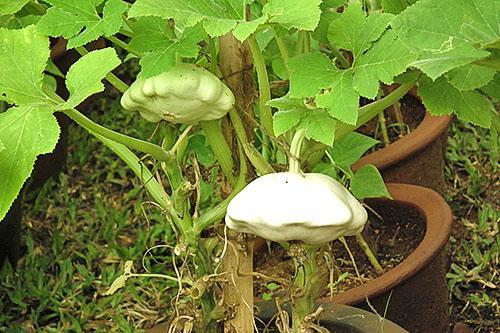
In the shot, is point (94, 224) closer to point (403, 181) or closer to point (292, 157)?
point (403, 181)

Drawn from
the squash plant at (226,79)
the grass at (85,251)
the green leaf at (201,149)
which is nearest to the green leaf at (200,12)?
the squash plant at (226,79)

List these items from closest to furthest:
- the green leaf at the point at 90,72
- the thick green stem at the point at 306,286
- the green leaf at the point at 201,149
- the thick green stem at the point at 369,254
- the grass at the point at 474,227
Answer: the green leaf at the point at 90,72, the thick green stem at the point at 306,286, the green leaf at the point at 201,149, the thick green stem at the point at 369,254, the grass at the point at 474,227

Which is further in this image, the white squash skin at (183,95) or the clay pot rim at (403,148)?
the clay pot rim at (403,148)

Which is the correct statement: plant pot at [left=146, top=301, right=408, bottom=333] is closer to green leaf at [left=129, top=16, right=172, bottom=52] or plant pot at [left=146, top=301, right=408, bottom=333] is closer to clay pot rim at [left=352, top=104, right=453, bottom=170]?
green leaf at [left=129, top=16, right=172, bottom=52]

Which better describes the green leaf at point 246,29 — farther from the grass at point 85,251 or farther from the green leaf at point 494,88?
the grass at point 85,251

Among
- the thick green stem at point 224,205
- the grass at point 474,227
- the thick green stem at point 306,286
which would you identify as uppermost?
the thick green stem at point 224,205

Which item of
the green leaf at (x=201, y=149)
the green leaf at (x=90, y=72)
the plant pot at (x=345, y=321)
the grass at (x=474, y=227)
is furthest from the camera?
the grass at (x=474, y=227)

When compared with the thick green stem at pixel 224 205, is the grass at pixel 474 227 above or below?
below

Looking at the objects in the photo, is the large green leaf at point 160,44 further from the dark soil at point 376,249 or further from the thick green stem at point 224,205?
the dark soil at point 376,249
